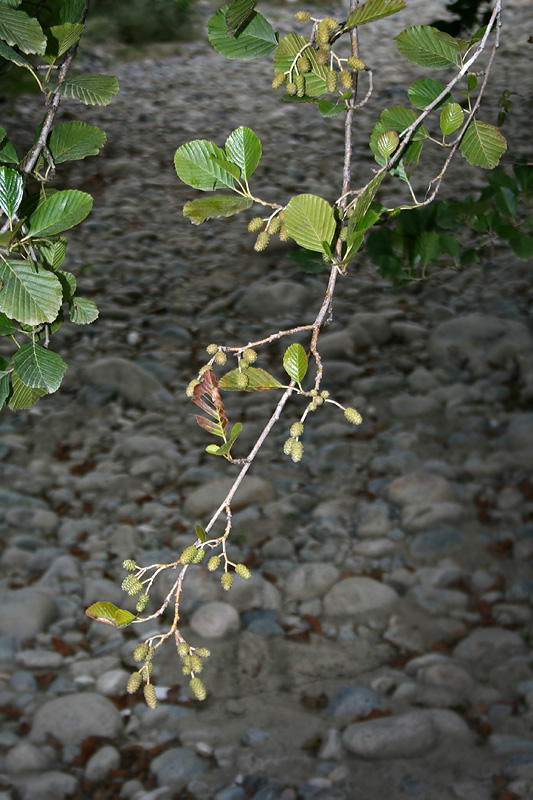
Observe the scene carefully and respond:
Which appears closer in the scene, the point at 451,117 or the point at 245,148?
the point at 245,148

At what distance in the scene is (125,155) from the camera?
478 cm

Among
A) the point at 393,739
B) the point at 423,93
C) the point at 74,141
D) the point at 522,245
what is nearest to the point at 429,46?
the point at 423,93

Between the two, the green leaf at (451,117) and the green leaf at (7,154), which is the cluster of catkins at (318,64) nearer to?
the green leaf at (451,117)

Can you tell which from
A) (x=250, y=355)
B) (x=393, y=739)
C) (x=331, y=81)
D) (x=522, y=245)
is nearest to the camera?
(x=250, y=355)

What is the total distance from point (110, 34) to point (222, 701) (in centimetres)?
652

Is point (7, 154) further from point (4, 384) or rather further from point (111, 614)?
point (111, 614)

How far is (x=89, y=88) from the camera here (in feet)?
2.32

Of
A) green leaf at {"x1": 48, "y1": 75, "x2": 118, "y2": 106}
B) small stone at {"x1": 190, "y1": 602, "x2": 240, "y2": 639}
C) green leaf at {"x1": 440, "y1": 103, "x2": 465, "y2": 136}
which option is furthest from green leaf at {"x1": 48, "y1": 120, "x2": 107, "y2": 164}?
small stone at {"x1": 190, "y1": 602, "x2": 240, "y2": 639}

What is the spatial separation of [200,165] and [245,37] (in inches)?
6.3

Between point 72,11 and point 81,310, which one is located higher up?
point 72,11

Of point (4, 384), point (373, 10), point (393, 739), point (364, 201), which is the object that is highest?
point (373, 10)

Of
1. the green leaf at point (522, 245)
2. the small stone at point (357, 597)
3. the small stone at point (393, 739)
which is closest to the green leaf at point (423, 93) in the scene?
the green leaf at point (522, 245)

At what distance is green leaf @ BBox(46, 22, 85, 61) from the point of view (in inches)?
Result: 27.8

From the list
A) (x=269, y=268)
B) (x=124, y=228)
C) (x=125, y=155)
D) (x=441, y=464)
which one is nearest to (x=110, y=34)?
(x=125, y=155)
